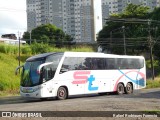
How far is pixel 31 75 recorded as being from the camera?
2289 cm

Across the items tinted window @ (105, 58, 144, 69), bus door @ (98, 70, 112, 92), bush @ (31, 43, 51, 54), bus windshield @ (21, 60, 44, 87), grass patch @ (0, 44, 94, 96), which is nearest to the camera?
bus windshield @ (21, 60, 44, 87)

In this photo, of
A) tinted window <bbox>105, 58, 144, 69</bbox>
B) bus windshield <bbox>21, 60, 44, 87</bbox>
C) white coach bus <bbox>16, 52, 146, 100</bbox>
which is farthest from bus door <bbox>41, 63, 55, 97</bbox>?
tinted window <bbox>105, 58, 144, 69</bbox>

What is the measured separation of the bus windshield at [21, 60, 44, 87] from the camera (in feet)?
74.0

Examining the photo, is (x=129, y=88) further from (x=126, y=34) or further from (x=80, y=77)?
(x=126, y=34)

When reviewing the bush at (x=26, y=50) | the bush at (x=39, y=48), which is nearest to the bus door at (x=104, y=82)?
the bush at (x=26, y=50)

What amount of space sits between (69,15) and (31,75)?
35586mm

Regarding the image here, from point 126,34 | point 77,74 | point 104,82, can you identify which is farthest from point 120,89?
point 126,34

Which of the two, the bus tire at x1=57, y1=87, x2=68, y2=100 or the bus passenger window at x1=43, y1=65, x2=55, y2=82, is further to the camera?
the bus tire at x1=57, y1=87, x2=68, y2=100

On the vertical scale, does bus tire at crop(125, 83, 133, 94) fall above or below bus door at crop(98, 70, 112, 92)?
below

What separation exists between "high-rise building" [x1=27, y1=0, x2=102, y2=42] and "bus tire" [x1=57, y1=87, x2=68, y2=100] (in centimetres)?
2605

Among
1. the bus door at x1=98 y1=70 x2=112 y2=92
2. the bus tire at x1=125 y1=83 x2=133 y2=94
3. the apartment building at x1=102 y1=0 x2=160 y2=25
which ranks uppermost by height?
the apartment building at x1=102 y1=0 x2=160 y2=25

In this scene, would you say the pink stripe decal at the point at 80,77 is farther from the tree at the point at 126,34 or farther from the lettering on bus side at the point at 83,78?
the tree at the point at 126,34

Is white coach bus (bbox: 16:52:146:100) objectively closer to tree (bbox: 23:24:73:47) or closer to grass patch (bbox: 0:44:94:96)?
grass patch (bbox: 0:44:94:96)

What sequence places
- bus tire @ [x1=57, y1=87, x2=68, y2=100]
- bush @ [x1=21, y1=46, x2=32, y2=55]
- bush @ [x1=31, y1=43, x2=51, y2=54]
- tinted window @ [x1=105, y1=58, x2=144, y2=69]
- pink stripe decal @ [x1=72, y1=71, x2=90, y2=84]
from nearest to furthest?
bus tire @ [x1=57, y1=87, x2=68, y2=100], pink stripe decal @ [x1=72, y1=71, x2=90, y2=84], tinted window @ [x1=105, y1=58, x2=144, y2=69], bush @ [x1=21, y1=46, x2=32, y2=55], bush @ [x1=31, y1=43, x2=51, y2=54]
